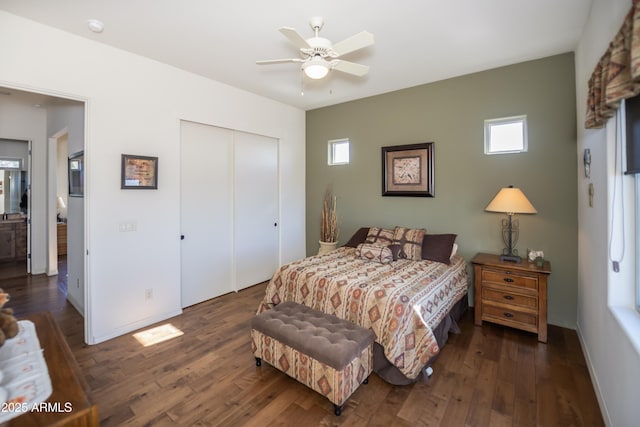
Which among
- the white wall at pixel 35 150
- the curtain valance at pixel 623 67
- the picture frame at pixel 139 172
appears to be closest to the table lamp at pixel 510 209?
the curtain valance at pixel 623 67

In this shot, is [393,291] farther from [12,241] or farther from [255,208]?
[12,241]

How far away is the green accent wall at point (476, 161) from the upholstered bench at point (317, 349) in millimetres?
2199

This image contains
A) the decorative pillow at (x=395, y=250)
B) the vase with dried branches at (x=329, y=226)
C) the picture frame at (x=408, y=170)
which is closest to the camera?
the decorative pillow at (x=395, y=250)

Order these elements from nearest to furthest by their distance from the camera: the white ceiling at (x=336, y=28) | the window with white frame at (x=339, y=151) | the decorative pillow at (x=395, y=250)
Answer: the white ceiling at (x=336, y=28), the decorative pillow at (x=395, y=250), the window with white frame at (x=339, y=151)

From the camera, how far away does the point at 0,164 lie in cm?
551

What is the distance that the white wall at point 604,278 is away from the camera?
1.53 meters

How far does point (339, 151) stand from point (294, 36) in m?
2.95

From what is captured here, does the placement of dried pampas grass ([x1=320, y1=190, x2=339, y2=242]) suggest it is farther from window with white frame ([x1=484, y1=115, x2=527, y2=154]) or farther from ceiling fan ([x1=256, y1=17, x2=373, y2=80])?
ceiling fan ([x1=256, y1=17, x2=373, y2=80])

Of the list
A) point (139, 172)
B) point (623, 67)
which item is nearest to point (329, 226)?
point (139, 172)

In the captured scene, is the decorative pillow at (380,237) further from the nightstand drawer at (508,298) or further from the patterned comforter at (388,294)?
the nightstand drawer at (508,298)

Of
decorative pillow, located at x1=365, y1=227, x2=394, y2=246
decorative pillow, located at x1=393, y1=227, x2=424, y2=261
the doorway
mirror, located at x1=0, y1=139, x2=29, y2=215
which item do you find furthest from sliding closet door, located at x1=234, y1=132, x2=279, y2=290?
mirror, located at x1=0, y1=139, x2=29, y2=215

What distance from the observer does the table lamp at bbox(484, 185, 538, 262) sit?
9.50 ft

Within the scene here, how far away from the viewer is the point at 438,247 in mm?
3387

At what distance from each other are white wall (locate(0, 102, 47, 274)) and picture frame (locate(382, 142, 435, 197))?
542 centimetres
